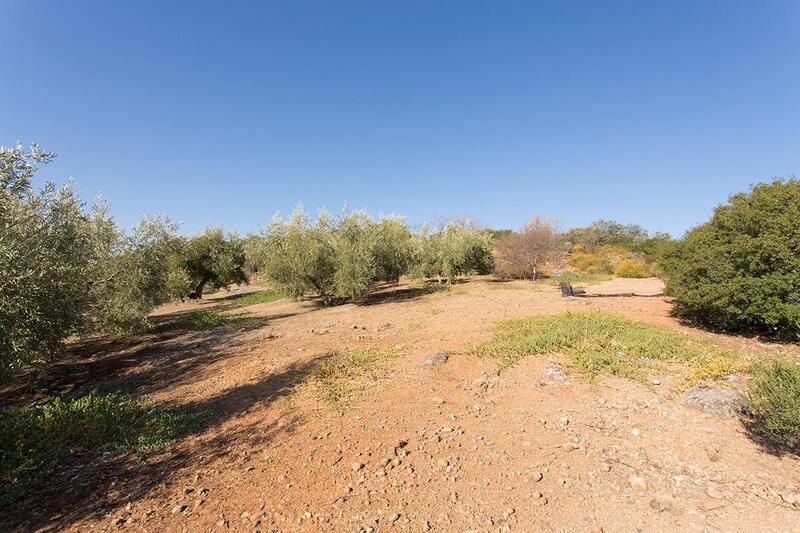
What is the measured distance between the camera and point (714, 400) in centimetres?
530

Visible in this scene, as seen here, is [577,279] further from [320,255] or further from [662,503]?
[662,503]

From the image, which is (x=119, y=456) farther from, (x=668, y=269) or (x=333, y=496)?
(x=668, y=269)

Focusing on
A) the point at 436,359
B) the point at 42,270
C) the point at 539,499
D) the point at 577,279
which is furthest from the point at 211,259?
the point at 539,499

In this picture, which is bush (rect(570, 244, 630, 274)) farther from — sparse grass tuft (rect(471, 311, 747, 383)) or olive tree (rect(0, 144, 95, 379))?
olive tree (rect(0, 144, 95, 379))

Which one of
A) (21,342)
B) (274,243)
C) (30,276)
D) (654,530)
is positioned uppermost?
(274,243)

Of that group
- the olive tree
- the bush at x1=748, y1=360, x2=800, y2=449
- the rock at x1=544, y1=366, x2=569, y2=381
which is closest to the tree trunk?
the olive tree

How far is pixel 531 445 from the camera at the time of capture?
Result: 481cm

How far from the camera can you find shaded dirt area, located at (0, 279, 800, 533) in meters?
3.65

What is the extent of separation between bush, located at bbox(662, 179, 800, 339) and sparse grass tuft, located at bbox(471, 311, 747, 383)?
63.4 inches

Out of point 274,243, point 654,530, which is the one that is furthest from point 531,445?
point 274,243

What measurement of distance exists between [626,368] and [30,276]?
10.6m

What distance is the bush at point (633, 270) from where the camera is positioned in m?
29.0

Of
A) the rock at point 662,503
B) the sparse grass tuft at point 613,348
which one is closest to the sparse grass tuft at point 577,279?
the sparse grass tuft at point 613,348

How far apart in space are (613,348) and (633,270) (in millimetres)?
26356
